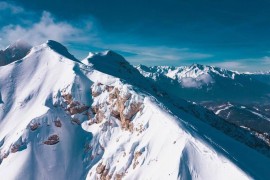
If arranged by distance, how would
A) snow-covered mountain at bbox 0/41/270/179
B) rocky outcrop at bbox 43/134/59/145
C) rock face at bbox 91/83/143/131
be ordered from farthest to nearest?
1. rocky outcrop at bbox 43/134/59/145
2. rock face at bbox 91/83/143/131
3. snow-covered mountain at bbox 0/41/270/179

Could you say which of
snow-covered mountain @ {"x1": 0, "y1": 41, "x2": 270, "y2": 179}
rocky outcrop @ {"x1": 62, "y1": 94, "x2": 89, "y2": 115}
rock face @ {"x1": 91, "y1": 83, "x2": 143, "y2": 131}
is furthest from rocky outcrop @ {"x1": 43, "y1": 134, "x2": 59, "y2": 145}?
rock face @ {"x1": 91, "y1": 83, "x2": 143, "y2": 131}

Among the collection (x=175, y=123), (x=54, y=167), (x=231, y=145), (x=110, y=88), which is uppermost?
(x=110, y=88)

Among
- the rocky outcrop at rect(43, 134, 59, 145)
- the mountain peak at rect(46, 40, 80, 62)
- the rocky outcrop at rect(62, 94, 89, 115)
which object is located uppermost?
the mountain peak at rect(46, 40, 80, 62)

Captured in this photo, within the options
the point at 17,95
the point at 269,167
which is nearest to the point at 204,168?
the point at 269,167

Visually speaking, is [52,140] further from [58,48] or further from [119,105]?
[58,48]

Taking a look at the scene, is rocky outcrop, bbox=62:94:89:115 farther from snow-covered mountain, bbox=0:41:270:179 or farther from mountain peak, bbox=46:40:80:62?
mountain peak, bbox=46:40:80:62

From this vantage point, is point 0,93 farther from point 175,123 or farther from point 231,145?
point 231,145

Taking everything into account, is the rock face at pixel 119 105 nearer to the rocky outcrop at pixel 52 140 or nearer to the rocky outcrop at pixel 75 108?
the rocky outcrop at pixel 75 108

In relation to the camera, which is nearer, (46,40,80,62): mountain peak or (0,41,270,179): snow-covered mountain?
(0,41,270,179): snow-covered mountain
